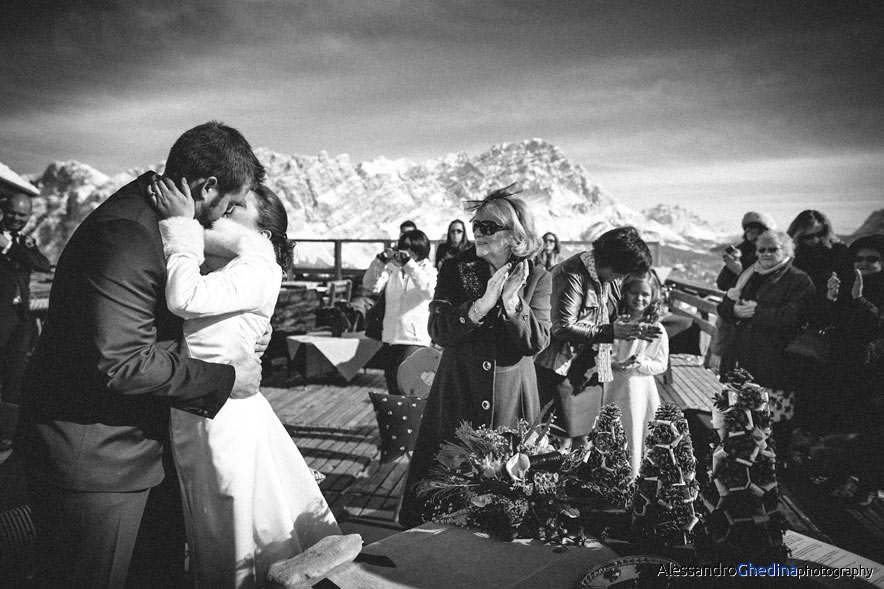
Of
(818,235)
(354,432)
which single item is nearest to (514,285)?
(354,432)

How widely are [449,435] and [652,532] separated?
1.11m

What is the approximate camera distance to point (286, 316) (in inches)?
362

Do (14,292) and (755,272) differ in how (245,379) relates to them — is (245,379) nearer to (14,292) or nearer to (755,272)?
(755,272)

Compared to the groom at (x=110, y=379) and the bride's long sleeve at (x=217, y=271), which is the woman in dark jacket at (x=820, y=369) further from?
the groom at (x=110, y=379)

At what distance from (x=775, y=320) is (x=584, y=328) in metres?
1.77

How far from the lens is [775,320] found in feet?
12.6

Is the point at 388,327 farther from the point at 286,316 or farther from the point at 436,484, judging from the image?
the point at 286,316

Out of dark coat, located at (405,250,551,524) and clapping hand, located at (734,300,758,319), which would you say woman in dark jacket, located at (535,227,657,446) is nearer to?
dark coat, located at (405,250,551,524)

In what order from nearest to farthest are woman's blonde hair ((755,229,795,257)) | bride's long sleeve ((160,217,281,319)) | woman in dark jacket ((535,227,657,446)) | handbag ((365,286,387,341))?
bride's long sleeve ((160,217,281,319)) < woman in dark jacket ((535,227,657,446)) < woman's blonde hair ((755,229,795,257)) < handbag ((365,286,387,341))

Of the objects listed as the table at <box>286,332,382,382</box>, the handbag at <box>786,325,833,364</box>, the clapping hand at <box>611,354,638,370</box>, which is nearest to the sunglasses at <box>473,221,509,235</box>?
the clapping hand at <box>611,354,638,370</box>

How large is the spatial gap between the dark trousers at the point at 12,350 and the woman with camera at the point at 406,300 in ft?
10.9

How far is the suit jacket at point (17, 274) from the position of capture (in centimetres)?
463

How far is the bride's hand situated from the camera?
1515 millimetres

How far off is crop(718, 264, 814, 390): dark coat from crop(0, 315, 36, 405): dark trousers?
620 cm
